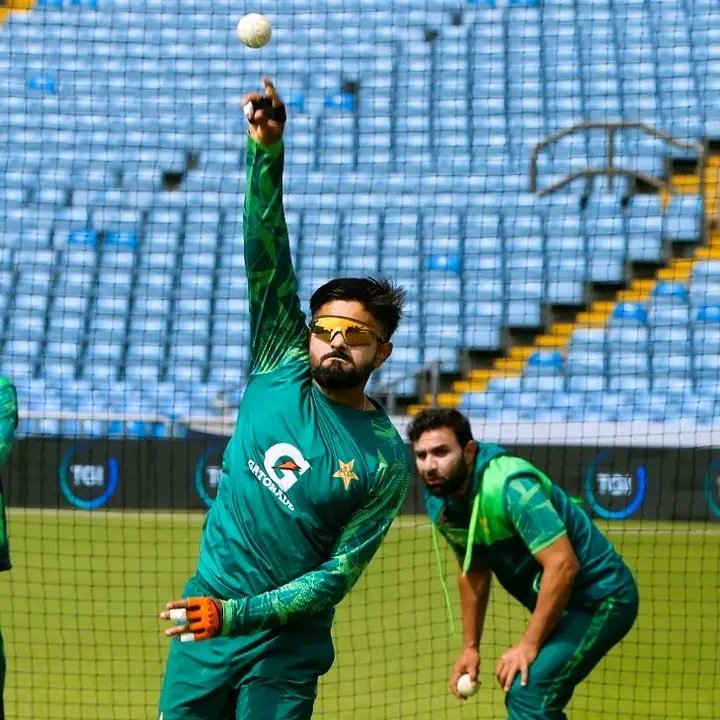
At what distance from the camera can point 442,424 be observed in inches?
219

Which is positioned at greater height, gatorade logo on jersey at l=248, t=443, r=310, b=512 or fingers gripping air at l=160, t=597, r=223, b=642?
gatorade logo on jersey at l=248, t=443, r=310, b=512

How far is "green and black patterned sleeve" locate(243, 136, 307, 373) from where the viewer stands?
3.89 m

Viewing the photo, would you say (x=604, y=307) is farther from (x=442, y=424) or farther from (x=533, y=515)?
(x=533, y=515)

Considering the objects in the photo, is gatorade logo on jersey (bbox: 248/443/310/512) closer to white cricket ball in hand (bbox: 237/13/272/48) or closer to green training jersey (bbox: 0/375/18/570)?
white cricket ball in hand (bbox: 237/13/272/48)

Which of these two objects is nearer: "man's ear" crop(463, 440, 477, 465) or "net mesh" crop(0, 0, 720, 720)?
"man's ear" crop(463, 440, 477, 465)

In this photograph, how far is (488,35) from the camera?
20.3 m

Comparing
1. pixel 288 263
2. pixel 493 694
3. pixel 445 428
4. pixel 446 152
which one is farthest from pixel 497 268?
pixel 288 263

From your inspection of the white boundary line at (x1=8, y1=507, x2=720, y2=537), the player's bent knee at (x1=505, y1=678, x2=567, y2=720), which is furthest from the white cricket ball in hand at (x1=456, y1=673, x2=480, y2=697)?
the white boundary line at (x1=8, y1=507, x2=720, y2=537)

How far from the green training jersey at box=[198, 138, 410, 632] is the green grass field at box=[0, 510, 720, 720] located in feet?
12.8

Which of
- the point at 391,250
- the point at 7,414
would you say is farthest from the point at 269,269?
the point at 391,250

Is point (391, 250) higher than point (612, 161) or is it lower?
lower

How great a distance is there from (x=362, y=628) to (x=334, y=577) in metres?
6.36

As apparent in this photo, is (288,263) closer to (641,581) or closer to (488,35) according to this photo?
(641,581)

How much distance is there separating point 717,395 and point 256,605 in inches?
535
